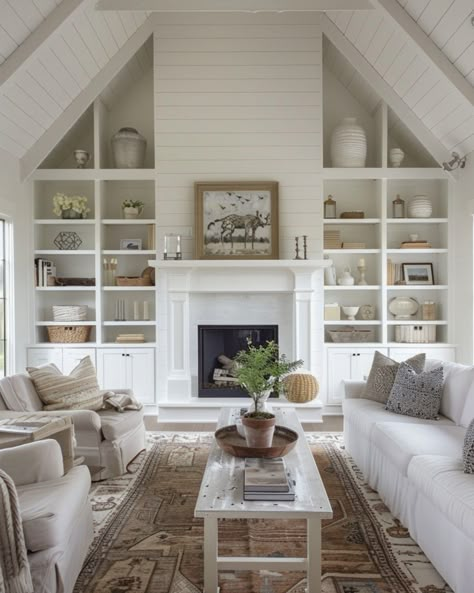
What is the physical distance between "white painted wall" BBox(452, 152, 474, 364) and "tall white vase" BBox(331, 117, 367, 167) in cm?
107

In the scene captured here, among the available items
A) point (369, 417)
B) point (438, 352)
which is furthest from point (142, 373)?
point (438, 352)

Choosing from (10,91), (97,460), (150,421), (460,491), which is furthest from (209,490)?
(10,91)

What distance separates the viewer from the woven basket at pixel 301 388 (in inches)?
218

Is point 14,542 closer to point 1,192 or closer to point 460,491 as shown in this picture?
point 460,491

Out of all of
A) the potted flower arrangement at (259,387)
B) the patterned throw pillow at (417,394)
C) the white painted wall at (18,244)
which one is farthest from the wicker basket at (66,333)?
the patterned throw pillow at (417,394)

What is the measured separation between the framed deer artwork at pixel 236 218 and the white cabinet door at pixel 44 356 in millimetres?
1962

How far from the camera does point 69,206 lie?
19.5 feet

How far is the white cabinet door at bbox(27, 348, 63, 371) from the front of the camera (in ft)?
18.9

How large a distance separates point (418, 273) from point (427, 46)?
8.37 feet

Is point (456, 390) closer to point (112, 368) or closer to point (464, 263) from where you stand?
point (464, 263)

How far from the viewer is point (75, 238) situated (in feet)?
20.5

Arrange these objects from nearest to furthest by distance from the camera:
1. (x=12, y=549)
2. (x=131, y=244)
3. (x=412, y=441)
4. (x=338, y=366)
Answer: (x=12, y=549) → (x=412, y=441) → (x=338, y=366) → (x=131, y=244)

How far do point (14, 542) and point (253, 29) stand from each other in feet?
17.9

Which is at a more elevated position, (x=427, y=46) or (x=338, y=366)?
(x=427, y=46)
